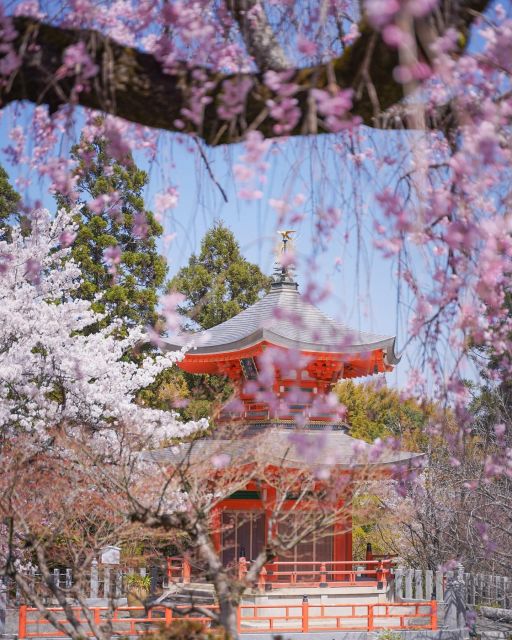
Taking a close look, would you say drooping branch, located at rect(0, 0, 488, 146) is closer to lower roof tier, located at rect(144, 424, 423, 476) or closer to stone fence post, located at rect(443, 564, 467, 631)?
lower roof tier, located at rect(144, 424, 423, 476)

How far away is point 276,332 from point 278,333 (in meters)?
0.04

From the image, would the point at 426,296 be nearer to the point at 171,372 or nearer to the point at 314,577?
the point at 314,577

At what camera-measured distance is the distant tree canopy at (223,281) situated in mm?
26734

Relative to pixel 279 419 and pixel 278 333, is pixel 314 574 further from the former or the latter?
pixel 278 333

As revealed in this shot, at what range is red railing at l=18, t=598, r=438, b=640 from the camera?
39.9 ft

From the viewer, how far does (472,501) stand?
14477 mm

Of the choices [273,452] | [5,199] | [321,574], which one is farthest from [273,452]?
[5,199]

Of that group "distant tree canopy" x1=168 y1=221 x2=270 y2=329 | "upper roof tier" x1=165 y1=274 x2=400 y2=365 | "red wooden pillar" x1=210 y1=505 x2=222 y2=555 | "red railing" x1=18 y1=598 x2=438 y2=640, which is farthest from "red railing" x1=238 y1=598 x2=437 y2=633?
"distant tree canopy" x1=168 y1=221 x2=270 y2=329

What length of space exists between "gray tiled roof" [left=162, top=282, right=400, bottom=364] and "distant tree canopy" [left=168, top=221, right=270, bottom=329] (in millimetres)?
8545

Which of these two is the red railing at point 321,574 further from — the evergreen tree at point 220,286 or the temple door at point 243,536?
the evergreen tree at point 220,286

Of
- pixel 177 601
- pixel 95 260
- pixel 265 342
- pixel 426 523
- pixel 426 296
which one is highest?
pixel 95 260

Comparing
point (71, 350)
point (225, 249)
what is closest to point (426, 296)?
point (71, 350)

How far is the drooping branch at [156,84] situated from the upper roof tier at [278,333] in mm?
11113

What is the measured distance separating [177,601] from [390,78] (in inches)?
523
